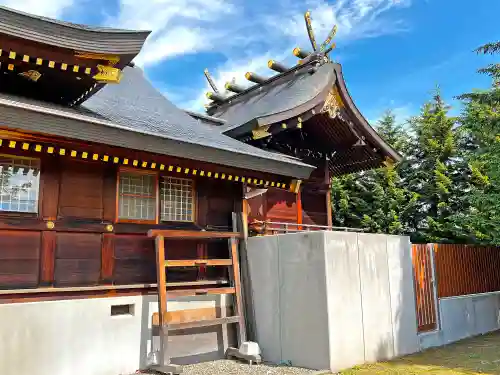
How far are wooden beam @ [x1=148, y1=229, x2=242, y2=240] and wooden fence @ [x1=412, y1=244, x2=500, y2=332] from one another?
3.72 meters

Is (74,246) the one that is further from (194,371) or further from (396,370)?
(396,370)

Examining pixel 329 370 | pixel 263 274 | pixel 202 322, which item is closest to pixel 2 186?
pixel 202 322

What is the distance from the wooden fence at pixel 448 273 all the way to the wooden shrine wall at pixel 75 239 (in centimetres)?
466

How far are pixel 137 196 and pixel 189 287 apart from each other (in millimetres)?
1753

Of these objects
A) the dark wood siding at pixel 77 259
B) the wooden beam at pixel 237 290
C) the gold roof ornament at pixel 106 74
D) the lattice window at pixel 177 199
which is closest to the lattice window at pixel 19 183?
Result: the dark wood siding at pixel 77 259

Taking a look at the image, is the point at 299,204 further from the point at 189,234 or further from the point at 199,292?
the point at 199,292

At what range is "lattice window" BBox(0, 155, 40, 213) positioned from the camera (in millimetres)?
5938

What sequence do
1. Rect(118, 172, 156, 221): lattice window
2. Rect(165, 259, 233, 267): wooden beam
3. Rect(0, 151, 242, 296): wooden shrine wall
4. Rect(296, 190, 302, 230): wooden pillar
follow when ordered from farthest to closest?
Rect(296, 190, 302, 230): wooden pillar, Rect(118, 172, 156, 221): lattice window, Rect(165, 259, 233, 267): wooden beam, Rect(0, 151, 242, 296): wooden shrine wall

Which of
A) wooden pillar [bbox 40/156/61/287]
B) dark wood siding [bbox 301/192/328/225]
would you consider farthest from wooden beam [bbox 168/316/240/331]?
dark wood siding [bbox 301/192/328/225]

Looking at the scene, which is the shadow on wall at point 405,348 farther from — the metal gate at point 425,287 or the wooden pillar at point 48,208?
the wooden pillar at point 48,208

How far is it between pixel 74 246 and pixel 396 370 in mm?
5069

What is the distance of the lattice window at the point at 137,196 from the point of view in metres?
6.91

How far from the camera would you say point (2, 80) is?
6.30 m

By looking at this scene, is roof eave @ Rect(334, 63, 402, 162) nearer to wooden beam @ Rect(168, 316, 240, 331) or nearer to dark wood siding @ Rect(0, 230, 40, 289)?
wooden beam @ Rect(168, 316, 240, 331)
